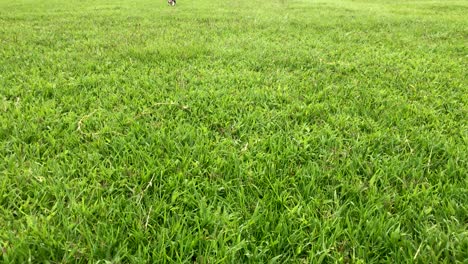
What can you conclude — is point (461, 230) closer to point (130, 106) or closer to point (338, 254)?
point (338, 254)

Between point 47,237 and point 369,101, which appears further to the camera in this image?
point 369,101

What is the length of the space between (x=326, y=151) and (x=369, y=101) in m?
1.00

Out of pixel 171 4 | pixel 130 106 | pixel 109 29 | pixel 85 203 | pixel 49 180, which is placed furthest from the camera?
pixel 171 4

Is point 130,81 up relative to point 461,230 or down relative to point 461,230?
up

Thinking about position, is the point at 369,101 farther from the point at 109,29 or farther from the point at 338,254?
the point at 109,29

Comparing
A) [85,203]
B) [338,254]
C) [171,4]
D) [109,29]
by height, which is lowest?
[338,254]

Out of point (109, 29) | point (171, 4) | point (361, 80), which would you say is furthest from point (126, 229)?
point (171, 4)

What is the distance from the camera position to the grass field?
3.81 feet

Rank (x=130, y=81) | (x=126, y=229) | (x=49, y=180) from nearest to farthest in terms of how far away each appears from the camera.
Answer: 1. (x=126, y=229)
2. (x=49, y=180)
3. (x=130, y=81)

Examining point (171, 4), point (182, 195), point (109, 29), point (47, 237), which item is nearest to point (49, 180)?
point (47, 237)

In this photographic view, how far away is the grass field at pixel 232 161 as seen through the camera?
1162 millimetres

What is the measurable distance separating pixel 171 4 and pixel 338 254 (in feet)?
41.8

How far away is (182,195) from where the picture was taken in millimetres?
1428

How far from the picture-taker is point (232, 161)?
1.67 m
